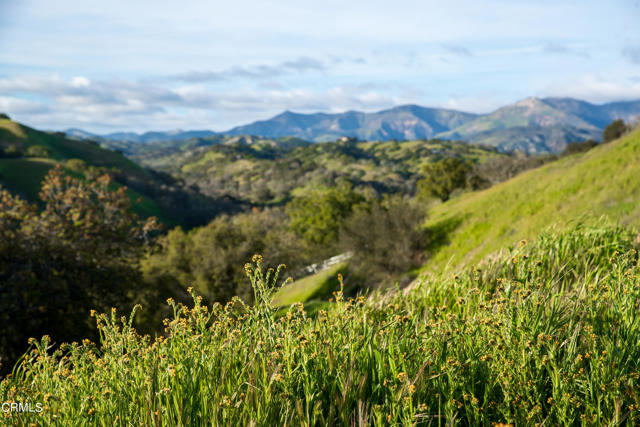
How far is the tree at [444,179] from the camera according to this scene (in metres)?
58.2

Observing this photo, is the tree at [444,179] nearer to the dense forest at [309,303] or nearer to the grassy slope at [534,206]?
the dense forest at [309,303]

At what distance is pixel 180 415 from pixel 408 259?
23978 mm

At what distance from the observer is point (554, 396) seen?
256 centimetres

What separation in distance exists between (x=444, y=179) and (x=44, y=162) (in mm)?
85900

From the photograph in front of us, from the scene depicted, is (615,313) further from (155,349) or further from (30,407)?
(30,407)

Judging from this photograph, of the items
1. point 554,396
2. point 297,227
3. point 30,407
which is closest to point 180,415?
point 30,407

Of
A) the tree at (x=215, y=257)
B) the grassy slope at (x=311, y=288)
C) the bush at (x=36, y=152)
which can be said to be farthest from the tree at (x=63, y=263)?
the bush at (x=36, y=152)

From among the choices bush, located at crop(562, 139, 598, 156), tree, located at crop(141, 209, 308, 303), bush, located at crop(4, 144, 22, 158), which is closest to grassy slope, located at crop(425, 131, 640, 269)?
tree, located at crop(141, 209, 308, 303)

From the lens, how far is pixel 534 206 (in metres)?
21.9

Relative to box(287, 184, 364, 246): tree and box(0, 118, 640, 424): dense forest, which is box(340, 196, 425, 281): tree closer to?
box(0, 118, 640, 424): dense forest

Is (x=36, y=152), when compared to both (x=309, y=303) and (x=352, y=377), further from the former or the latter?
(x=352, y=377)

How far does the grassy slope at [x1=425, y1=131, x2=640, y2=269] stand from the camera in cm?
1611

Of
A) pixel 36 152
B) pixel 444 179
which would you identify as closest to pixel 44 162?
pixel 36 152

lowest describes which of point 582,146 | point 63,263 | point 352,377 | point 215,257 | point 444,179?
point 215,257
